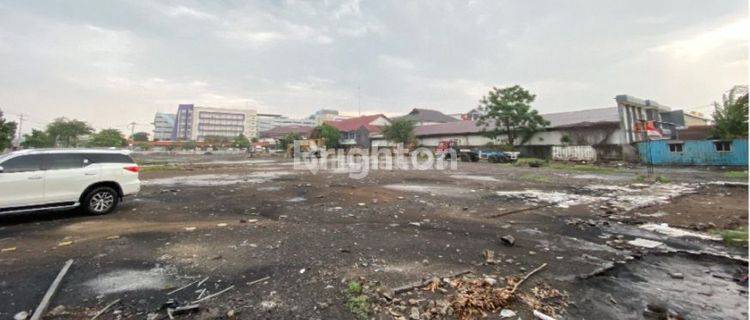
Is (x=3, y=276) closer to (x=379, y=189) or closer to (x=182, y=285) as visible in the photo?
(x=182, y=285)

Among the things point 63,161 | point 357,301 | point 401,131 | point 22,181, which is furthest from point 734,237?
point 401,131

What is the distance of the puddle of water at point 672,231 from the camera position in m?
5.73

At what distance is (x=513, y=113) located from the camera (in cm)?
3369

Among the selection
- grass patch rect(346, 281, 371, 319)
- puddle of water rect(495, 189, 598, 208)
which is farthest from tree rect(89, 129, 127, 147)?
grass patch rect(346, 281, 371, 319)

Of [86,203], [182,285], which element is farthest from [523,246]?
[86,203]

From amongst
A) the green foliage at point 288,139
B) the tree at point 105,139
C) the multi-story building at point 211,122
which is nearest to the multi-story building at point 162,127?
the multi-story building at point 211,122

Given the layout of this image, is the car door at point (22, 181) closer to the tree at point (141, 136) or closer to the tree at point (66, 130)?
the tree at point (66, 130)

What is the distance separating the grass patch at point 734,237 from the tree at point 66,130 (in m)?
81.8

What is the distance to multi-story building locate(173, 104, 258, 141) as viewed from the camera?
430ft

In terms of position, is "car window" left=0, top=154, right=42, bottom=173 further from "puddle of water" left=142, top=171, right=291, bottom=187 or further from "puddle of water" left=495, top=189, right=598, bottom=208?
"puddle of water" left=495, top=189, right=598, bottom=208

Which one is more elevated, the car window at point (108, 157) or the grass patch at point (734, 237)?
the car window at point (108, 157)

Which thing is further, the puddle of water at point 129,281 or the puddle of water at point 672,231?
the puddle of water at point 672,231

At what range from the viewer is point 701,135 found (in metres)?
30.3

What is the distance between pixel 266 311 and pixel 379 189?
8737 mm
